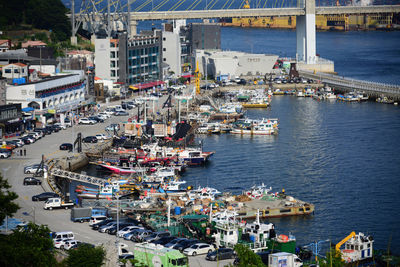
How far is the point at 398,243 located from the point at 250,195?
126 inches

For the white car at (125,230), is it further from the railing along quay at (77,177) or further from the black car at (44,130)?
the black car at (44,130)

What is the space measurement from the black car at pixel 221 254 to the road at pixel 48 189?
91 millimetres

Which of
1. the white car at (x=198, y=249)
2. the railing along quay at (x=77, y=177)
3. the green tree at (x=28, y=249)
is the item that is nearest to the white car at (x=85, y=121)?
the railing along quay at (x=77, y=177)

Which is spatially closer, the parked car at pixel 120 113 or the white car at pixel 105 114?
the white car at pixel 105 114

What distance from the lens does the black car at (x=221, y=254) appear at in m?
11.3

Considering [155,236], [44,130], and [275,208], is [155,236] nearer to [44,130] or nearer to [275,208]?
[275,208]

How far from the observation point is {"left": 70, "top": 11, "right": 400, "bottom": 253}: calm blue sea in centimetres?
1430

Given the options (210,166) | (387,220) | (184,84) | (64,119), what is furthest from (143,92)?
(387,220)

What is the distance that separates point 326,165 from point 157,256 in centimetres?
891

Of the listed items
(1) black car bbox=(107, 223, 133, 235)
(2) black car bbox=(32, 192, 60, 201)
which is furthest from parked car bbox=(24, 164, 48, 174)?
(1) black car bbox=(107, 223, 133, 235)

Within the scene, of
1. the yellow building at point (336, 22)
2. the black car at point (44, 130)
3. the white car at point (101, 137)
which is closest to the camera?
the white car at point (101, 137)

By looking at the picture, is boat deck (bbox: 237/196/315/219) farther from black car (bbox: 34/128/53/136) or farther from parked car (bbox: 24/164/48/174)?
black car (bbox: 34/128/53/136)

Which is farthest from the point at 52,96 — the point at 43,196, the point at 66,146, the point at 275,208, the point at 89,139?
the point at 275,208

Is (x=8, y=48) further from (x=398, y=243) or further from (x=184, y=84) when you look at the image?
(x=398, y=243)
